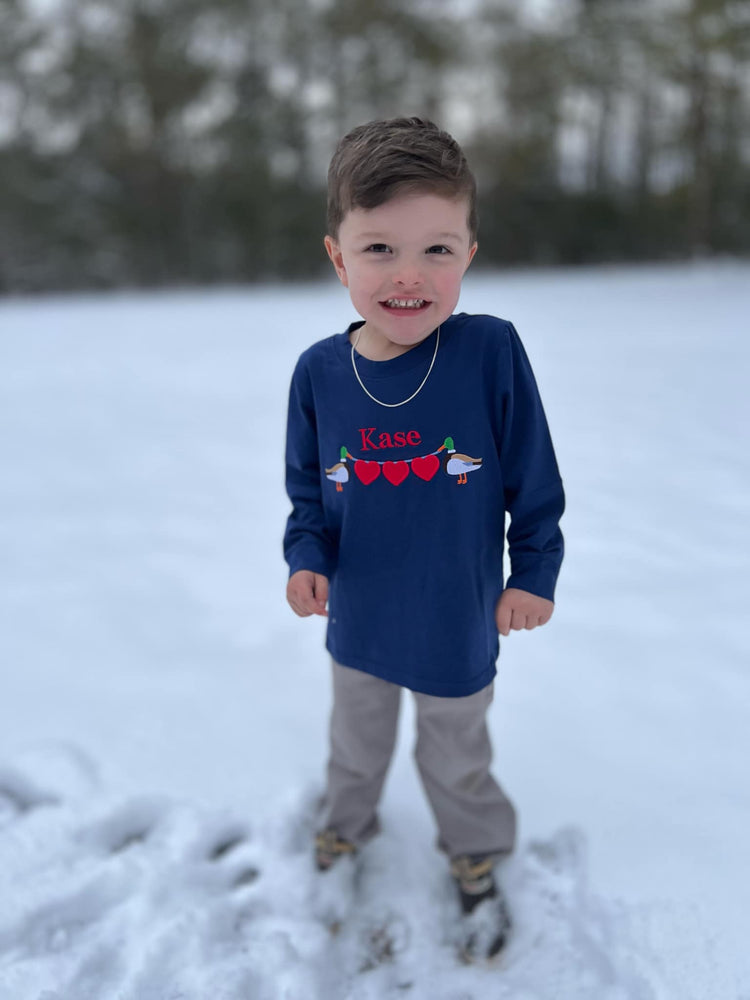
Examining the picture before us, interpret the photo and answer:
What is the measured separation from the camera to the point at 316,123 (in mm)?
13391

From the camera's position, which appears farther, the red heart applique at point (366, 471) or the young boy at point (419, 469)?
the red heart applique at point (366, 471)

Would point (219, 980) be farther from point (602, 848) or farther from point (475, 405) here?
point (475, 405)

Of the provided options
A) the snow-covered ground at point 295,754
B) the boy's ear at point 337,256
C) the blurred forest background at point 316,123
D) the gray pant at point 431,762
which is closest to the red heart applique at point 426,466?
the boy's ear at point 337,256

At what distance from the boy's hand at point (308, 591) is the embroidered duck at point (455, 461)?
0.28 metres

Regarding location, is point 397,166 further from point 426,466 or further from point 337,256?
point 426,466

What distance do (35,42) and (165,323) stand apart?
693 cm

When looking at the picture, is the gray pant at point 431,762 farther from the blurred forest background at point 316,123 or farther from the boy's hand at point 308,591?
the blurred forest background at point 316,123

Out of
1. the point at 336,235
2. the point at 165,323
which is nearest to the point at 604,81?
the point at 165,323

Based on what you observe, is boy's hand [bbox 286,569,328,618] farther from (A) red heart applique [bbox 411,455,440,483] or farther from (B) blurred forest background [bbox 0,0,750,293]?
(B) blurred forest background [bbox 0,0,750,293]

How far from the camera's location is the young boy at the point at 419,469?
1038 millimetres

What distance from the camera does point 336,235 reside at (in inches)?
43.7

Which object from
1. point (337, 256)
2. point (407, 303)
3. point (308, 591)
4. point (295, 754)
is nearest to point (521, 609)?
point (308, 591)

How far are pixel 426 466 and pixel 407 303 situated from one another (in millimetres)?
227

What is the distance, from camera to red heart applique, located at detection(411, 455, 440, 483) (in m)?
1.13
